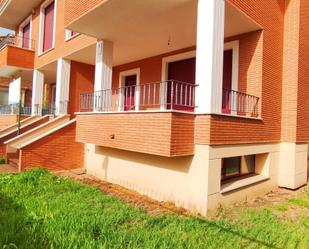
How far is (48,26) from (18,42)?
14.0 ft

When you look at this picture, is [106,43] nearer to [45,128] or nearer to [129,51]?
[129,51]

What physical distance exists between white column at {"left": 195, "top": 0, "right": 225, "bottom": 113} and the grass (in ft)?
7.41

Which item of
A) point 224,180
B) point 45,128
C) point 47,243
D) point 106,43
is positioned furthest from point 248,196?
point 45,128

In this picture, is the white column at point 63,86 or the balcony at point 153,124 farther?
the white column at point 63,86

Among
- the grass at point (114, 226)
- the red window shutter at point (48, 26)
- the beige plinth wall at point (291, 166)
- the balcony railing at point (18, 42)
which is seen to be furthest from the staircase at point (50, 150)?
the balcony railing at point (18, 42)

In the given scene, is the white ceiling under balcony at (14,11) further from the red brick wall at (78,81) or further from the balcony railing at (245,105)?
the balcony railing at (245,105)

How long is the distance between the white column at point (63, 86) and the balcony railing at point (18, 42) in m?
4.53

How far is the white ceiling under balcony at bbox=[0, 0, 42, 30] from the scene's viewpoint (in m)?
15.3

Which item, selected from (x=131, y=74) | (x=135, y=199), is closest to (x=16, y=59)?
(x=131, y=74)

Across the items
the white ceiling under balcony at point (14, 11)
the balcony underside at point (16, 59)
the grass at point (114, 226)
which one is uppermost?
the white ceiling under balcony at point (14, 11)

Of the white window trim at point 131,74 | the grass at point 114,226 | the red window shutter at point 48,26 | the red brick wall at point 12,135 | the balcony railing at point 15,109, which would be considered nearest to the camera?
the grass at point 114,226

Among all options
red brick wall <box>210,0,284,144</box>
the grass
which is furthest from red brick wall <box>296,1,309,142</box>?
the grass

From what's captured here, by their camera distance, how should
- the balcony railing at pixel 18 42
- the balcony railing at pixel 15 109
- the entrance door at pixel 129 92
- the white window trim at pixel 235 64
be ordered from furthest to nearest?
the balcony railing at pixel 18 42, the balcony railing at pixel 15 109, the entrance door at pixel 129 92, the white window trim at pixel 235 64

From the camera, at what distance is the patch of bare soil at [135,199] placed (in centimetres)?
595
